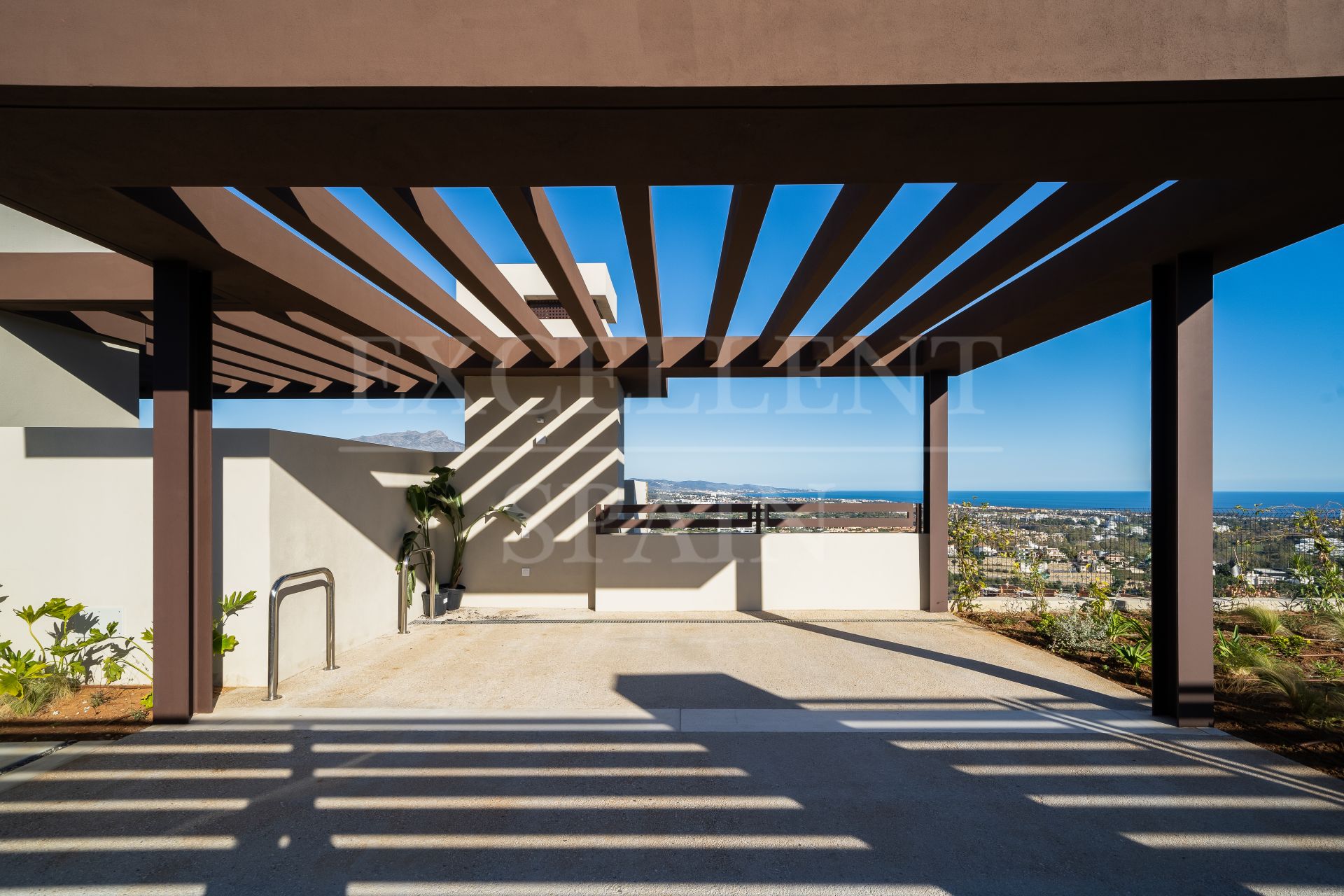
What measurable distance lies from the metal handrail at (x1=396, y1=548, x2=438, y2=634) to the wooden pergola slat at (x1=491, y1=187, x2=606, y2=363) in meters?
3.17

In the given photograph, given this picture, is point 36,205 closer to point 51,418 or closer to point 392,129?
point 392,129

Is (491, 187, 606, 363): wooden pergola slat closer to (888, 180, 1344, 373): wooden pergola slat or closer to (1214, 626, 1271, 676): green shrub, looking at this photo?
(888, 180, 1344, 373): wooden pergola slat

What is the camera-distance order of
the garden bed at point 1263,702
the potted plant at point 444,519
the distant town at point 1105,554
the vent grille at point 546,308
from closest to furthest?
the garden bed at point 1263,702 → the distant town at point 1105,554 → the potted plant at point 444,519 → the vent grille at point 546,308

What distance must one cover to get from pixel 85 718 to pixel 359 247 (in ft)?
11.1

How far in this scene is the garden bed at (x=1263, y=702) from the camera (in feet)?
10.6

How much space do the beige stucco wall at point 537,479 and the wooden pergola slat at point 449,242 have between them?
94.0 inches

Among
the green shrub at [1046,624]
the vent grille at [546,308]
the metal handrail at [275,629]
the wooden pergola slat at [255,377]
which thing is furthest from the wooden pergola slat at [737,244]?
the vent grille at [546,308]

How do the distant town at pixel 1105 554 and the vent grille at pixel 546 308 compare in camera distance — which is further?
the vent grille at pixel 546 308

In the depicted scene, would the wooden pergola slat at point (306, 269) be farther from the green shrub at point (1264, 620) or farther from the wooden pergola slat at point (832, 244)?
the green shrub at point (1264, 620)

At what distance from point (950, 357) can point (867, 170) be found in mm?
4509

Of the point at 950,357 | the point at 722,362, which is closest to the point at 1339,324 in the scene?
the point at 950,357

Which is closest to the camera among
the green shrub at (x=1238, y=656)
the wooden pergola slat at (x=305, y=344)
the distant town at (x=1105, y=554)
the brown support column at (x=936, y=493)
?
the green shrub at (x=1238, y=656)

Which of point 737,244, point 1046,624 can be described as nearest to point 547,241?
point 737,244

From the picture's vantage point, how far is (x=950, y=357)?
20.4ft
